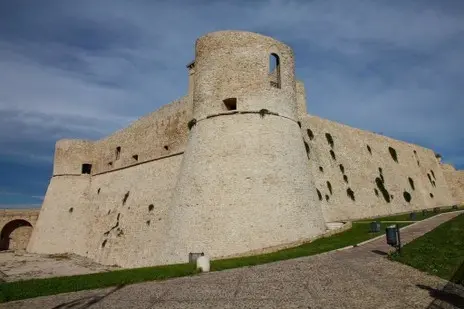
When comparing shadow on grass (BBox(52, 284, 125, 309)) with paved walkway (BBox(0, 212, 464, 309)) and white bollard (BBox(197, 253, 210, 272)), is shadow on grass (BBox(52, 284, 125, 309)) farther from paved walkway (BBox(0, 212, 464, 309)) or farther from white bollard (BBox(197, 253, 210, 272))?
white bollard (BBox(197, 253, 210, 272))

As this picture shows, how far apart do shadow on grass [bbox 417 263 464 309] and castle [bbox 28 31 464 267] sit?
818cm

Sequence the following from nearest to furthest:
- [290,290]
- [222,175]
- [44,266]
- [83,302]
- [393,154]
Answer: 1. [290,290]
2. [83,302]
3. [222,175]
4. [44,266]
5. [393,154]

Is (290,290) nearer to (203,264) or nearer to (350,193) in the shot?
(203,264)

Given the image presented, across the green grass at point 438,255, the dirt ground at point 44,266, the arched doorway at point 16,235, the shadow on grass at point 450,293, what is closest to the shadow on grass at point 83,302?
the shadow on grass at point 450,293

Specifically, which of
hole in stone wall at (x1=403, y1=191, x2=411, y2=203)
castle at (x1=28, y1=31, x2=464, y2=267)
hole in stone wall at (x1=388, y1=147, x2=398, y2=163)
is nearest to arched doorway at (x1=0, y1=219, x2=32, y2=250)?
castle at (x1=28, y1=31, x2=464, y2=267)

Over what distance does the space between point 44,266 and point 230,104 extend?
1668cm

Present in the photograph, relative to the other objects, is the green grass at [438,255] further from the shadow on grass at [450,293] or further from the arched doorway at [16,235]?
the arched doorway at [16,235]

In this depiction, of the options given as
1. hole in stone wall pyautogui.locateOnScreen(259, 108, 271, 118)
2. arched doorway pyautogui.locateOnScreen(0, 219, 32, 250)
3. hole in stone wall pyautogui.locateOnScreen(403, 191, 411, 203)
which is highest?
hole in stone wall pyautogui.locateOnScreen(259, 108, 271, 118)

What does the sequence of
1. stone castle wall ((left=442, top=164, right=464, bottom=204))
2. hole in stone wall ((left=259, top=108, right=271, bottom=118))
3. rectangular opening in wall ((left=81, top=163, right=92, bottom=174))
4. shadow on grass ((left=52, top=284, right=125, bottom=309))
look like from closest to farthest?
shadow on grass ((left=52, top=284, right=125, bottom=309)) < hole in stone wall ((left=259, top=108, right=271, bottom=118)) < rectangular opening in wall ((left=81, top=163, right=92, bottom=174)) < stone castle wall ((left=442, top=164, right=464, bottom=204))

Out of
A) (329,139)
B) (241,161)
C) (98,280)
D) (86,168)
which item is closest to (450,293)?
(98,280)

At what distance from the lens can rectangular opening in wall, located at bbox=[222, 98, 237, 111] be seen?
18656mm

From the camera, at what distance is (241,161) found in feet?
57.3

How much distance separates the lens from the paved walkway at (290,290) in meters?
7.38

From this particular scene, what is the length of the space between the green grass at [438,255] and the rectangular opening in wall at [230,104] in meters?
10.1
